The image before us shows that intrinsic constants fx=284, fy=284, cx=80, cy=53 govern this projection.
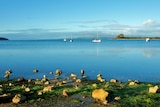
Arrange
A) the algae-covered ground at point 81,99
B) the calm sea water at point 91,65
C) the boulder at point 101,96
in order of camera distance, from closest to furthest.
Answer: the algae-covered ground at point 81,99
the boulder at point 101,96
the calm sea water at point 91,65

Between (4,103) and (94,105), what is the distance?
5308 mm

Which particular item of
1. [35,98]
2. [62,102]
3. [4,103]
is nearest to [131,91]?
[62,102]

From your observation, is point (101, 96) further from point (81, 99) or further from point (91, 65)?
point (91, 65)

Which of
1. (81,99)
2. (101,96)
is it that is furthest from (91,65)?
(101,96)

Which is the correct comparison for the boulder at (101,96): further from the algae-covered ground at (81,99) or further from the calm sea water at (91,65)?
the calm sea water at (91,65)

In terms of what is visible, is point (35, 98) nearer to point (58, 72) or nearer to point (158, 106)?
point (158, 106)

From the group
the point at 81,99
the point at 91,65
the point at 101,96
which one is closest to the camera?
the point at 101,96

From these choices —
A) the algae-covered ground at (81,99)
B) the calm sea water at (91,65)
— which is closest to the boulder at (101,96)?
the algae-covered ground at (81,99)

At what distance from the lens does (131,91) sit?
772 inches

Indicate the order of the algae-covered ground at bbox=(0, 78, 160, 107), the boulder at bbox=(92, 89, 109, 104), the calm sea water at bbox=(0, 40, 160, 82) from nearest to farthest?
the algae-covered ground at bbox=(0, 78, 160, 107), the boulder at bbox=(92, 89, 109, 104), the calm sea water at bbox=(0, 40, 160, 82)

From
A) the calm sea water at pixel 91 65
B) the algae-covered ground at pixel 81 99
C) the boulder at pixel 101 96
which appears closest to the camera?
the algae-covered ground at pixel 81 99

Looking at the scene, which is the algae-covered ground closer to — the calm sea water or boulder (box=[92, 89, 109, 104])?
boulder (box=[92, 89, 109, 104])

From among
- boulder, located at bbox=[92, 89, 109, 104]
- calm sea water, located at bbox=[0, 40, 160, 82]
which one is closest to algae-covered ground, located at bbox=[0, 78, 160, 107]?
boulder, located at bbox=[92, 89, 109, 104]

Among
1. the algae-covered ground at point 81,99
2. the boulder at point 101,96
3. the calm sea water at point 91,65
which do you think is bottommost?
the calm sea water at point 91,65
